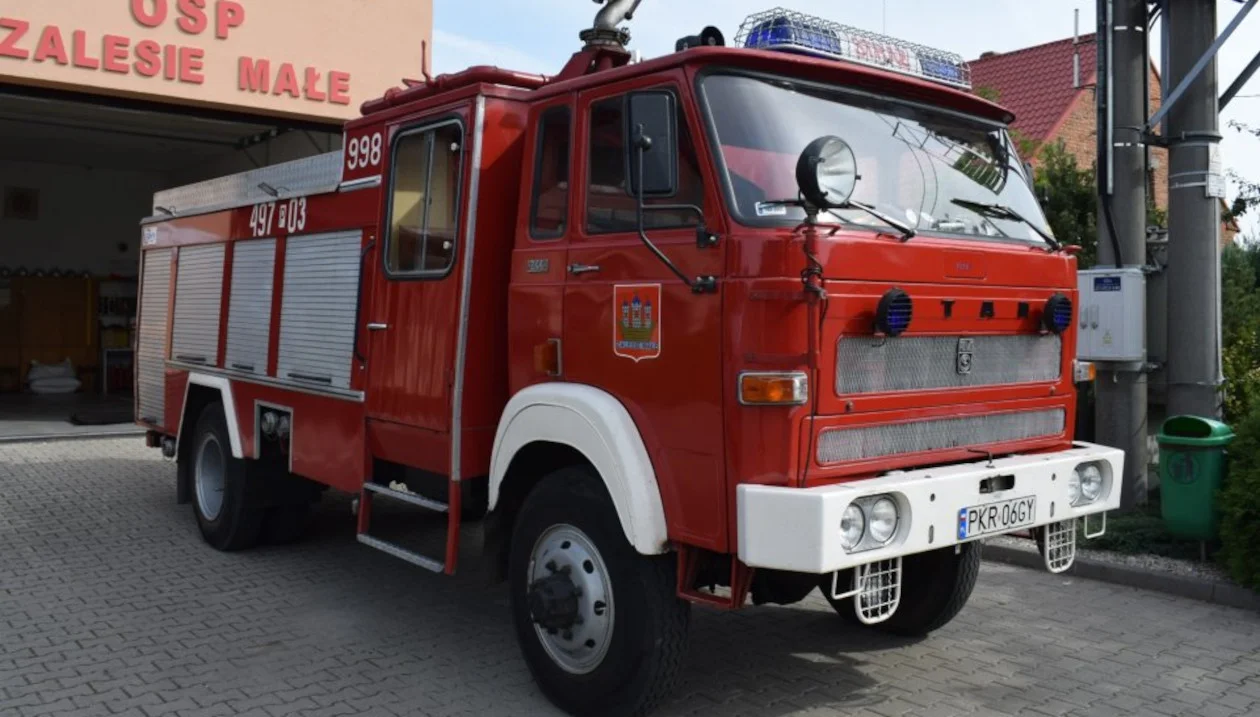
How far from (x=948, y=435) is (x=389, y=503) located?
337 centimetres

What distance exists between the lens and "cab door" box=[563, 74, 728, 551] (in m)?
3.85

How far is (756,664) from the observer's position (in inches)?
199

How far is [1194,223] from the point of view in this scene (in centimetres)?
736

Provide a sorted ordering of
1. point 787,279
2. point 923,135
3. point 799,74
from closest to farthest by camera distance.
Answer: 1. point 787,279
2. point 799,74
3. point 923,135

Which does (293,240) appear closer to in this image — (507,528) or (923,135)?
(507,528)

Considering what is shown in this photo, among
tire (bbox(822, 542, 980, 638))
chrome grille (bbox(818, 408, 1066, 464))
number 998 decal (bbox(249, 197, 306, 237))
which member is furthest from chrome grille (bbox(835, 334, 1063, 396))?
number 998 decal (bbox(249, 197, 306, 237))

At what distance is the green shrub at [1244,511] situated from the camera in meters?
5.88

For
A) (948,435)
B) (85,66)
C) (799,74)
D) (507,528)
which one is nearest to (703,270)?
(799,74)

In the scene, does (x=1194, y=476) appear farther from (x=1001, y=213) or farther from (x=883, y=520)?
(x=883, y=520)

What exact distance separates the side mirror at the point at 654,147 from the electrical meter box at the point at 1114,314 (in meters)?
4.32

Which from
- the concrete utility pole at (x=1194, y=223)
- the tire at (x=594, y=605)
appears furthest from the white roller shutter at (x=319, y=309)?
the concrete utility pole at (x=1194, y=223)

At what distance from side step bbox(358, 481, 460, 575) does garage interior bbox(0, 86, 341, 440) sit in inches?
464

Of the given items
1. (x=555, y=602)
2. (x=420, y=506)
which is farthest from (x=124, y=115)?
(x=555, y=602)

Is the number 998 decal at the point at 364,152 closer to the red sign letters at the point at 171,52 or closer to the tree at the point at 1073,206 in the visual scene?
the tree at the point at 1073,206
